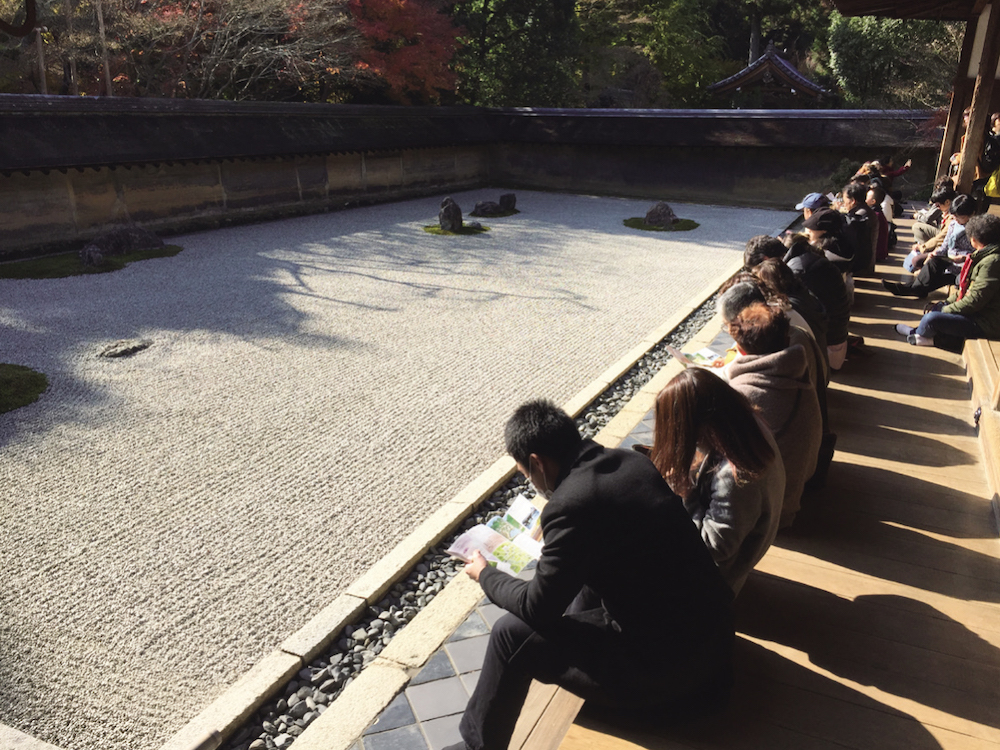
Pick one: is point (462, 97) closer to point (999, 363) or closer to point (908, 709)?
point (999, 363)

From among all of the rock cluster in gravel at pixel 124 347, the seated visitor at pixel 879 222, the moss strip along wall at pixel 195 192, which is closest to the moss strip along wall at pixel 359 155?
the moss strip along wall at pixel 195 192

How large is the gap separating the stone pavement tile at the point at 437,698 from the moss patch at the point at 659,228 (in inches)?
496

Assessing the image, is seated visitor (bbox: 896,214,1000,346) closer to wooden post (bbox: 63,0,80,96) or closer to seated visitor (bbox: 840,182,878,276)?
seated visitor (bbox: 840,182,878,276)

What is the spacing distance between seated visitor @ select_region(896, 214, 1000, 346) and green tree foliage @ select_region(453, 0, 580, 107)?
19.0 m

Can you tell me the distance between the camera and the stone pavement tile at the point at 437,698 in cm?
277

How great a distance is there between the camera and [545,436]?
219cm

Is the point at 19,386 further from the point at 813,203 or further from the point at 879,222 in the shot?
the point at 879,222

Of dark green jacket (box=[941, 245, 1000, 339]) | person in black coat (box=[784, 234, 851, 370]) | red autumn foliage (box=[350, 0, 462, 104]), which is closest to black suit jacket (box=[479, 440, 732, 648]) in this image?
person in black coat (box=[784, 234, 851, 370])

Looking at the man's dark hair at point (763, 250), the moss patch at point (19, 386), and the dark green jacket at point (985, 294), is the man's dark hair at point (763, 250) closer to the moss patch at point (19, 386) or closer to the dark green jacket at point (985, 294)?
the dark green jacket at point (985, 294)

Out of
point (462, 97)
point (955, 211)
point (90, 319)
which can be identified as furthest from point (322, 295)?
point (462, 97)

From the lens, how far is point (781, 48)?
29594 millimetres

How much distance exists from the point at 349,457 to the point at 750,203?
1622cm

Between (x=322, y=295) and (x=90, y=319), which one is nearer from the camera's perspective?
(x=90, y=319)

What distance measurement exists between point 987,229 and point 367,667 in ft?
17.8
